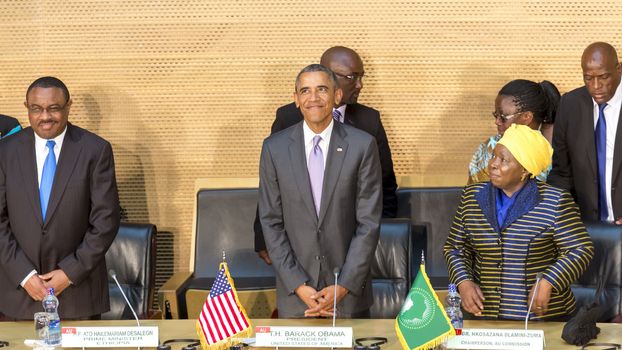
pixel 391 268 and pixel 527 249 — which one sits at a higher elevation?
pixel 527 249

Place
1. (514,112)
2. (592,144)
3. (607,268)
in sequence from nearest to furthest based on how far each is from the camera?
(607,268) < (514,112) < (592,144)

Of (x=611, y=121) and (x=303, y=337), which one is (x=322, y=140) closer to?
(x=303, y=337)

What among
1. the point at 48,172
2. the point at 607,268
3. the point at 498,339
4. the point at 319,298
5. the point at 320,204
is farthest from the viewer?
the point at 48,172

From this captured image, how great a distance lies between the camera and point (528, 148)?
415 centimetres

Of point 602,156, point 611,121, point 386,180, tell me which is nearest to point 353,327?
point 386,180

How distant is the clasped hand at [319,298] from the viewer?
13.9 feet

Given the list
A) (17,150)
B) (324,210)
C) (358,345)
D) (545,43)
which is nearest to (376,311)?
(324,210)

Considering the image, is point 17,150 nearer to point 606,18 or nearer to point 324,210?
point 324,210

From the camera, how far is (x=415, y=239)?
5750 mm

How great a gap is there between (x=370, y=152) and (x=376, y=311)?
90cm

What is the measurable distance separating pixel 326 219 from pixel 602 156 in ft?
5.83

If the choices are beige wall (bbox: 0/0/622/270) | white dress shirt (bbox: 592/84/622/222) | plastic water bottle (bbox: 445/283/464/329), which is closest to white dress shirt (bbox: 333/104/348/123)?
beige wall (bbox: 0/0/622/270)

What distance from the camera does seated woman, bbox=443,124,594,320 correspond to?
13.4 ft

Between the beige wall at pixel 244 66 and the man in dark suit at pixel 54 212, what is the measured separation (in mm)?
1940
